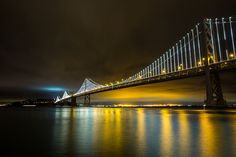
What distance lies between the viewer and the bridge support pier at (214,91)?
40.8 m

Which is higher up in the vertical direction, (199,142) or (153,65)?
(153,65)

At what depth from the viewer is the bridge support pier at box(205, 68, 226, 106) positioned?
40781mm

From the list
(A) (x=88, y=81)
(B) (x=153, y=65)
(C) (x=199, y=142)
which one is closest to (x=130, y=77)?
(B) (x=153, y=65)

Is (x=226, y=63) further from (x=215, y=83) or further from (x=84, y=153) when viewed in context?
(x=84, y=153)

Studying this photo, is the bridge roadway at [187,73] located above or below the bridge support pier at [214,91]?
above

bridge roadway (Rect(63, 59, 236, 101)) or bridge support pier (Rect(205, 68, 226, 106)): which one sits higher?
bridge roadway (Rect(63, 59, 236, 101))

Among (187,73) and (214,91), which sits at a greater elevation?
(187,73)

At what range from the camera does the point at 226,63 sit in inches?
1575

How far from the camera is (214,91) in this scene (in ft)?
139

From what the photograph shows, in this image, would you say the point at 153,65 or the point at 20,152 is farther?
the point at 153,65

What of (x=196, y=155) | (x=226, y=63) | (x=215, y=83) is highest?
(x=226, y=63)

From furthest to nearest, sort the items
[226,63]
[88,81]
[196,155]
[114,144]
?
[88,81] < [226,63] < [114,144] < [196,155]

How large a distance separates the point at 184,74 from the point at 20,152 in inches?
1490

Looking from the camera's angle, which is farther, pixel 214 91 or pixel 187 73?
pixel 187 73
